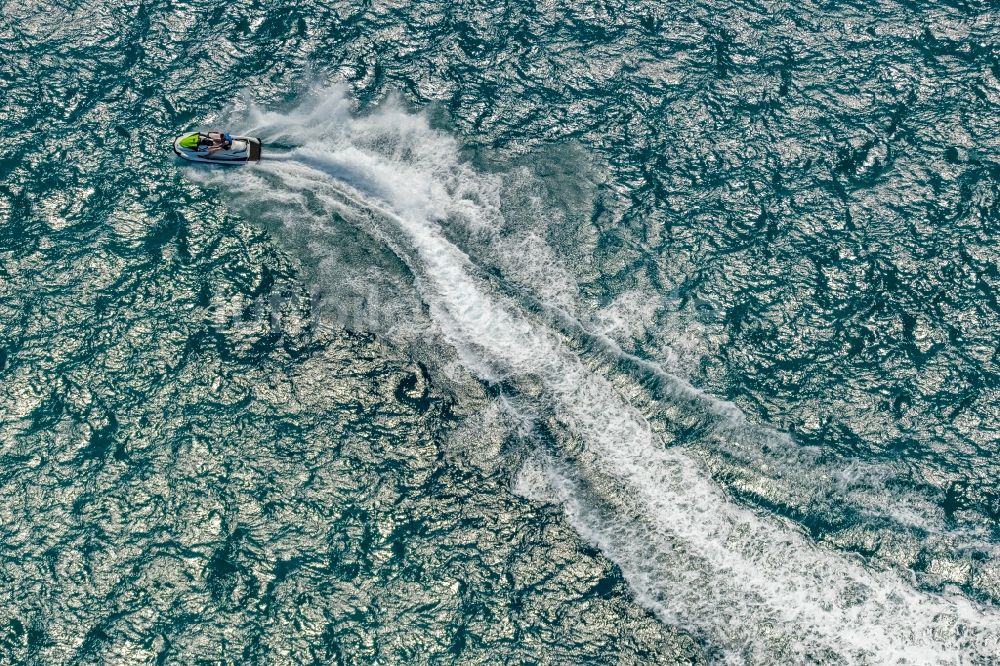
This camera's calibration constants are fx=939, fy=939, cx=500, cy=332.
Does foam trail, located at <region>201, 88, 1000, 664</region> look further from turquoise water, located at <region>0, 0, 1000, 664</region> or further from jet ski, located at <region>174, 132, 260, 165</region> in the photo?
jet ski, located at <region>174, 132, 260, 165</region>

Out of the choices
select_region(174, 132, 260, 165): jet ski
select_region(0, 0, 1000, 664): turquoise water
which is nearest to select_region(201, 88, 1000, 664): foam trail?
select_region(0, 0, 1000, 664): turquoise water

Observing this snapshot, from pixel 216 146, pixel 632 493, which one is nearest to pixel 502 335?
pixel 632 493

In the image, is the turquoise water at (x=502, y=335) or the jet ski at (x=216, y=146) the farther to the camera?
the jet ski at (x=216, y=146)

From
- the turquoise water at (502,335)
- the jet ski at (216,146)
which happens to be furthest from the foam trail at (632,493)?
the jet ski at (216,146)

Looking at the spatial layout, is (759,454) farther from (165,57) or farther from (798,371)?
(165,57)

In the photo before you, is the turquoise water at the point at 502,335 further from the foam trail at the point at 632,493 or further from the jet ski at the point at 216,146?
the jet ski at the point at 216,146
